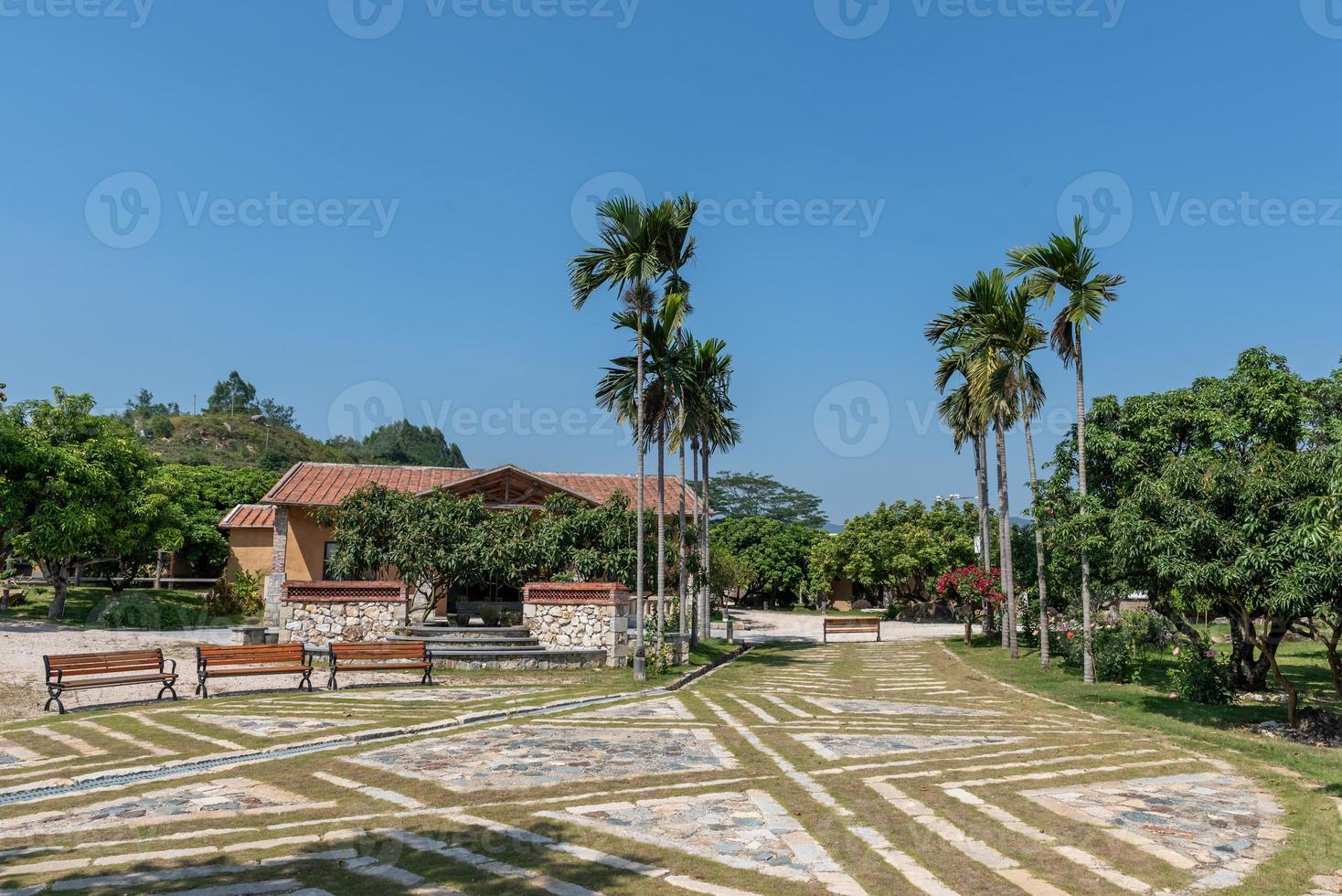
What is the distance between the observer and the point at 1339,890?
6160mm

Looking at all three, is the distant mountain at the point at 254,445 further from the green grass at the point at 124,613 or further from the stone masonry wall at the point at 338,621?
the stone masonry wall at the point at 338,621

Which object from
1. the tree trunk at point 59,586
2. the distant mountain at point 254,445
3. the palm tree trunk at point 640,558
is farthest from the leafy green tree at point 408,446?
the palm tree trunk at point 640,558

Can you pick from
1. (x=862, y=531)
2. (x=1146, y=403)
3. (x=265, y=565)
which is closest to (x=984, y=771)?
(x=1146, y=403)

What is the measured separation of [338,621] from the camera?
20.4m

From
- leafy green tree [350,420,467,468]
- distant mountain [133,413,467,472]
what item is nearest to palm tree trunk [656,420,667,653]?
distant mountain [133,413,467,472]

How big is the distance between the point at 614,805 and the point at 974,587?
21.9m

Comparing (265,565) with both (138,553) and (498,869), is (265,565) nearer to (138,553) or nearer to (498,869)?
(138,553)

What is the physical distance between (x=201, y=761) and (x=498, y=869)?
203 inches

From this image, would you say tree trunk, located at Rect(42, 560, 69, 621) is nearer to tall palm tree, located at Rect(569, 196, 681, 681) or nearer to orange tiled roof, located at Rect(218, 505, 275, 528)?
orange tiled roof, located at Rect(218, 505, 275, 528)

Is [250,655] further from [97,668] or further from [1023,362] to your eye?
[1023,362]

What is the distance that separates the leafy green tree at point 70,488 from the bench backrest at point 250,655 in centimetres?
1394

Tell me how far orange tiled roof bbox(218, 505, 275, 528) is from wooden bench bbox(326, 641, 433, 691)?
69.8 ft

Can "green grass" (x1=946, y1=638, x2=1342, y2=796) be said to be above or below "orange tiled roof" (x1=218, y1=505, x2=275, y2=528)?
below

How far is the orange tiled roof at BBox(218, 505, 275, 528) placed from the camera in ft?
117
